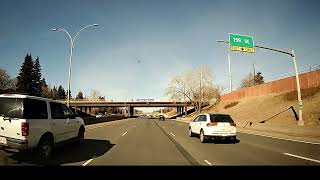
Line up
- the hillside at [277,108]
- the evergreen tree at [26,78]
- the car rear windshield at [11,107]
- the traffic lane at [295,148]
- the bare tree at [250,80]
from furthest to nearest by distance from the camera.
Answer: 1. the bare tree at [250,80]
2. the evergreen tree at [26,78]
3. the hillside at [277,108]
4. the traffic lane at [295,148]
5. the car rear windshield at [11,107]

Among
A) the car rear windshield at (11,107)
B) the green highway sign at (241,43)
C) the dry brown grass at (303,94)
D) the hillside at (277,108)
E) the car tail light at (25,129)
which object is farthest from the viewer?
the dry brown grass at (303,94)

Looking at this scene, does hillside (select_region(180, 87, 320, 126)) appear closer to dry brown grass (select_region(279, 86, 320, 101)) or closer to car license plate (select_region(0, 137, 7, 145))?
dry brown grass (select_region(279, 86, 320, 101))

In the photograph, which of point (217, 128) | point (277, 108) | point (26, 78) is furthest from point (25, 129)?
point (26, 78)

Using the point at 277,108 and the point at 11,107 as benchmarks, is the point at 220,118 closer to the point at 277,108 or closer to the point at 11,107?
the point at 11,107

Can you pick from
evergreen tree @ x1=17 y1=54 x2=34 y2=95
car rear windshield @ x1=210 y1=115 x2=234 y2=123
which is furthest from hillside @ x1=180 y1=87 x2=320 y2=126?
evergreen tree @ x1=17 y1=54 x2=34 y2=95

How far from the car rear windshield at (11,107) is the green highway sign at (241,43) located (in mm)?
20877

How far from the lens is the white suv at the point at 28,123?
9.55 meters

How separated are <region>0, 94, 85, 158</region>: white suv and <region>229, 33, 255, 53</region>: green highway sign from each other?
1940cm

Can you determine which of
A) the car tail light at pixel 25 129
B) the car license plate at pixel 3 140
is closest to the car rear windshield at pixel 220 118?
the car tail light at pixel 25 129

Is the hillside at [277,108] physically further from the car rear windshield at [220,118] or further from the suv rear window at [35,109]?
the suv rear window at [35,109]

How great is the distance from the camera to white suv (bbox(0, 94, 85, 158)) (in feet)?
31.3
